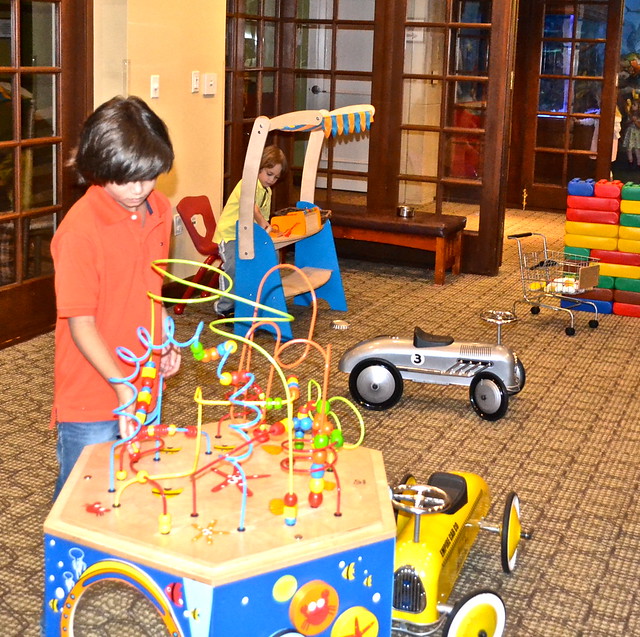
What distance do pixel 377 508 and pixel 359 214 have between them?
4.85 m

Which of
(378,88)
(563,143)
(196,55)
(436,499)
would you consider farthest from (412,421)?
(563,143)

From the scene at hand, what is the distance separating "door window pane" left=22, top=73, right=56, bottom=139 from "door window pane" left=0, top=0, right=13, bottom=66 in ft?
0.52

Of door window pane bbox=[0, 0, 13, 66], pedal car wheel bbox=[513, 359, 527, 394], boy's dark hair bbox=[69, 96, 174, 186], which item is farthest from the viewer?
door window pane bbox=[0, 0, 13, 66]

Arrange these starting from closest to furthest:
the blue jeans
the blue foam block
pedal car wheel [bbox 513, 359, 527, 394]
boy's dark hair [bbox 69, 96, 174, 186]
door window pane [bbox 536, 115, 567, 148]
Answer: boy's dark hair [bbox 69, 96, 174, 186]
the blue jeans
pedal car wheel [bbox 513, 359, 527, 394]
the blue foam block
door window pane [bbox 536, 115, 567, 148]

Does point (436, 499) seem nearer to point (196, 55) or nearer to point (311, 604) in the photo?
point (311, 604)

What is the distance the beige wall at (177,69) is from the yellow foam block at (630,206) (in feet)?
8.09

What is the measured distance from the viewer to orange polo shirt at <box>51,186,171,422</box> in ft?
7.18

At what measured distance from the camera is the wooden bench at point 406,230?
6717 millimetres

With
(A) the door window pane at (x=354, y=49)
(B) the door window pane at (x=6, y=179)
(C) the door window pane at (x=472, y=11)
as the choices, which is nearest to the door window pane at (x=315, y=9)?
(A) the door window pane at (x=354, y=49)

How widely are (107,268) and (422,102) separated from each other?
5.31 metres

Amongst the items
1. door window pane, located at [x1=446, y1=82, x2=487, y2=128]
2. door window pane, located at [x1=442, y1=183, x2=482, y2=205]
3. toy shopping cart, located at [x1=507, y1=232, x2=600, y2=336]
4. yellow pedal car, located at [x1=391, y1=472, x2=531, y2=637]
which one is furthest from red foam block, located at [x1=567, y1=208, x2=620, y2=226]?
yellow pedal car, located at [x1=391, y1=472, x2=531, y2=637]

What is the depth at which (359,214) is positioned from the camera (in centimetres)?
690

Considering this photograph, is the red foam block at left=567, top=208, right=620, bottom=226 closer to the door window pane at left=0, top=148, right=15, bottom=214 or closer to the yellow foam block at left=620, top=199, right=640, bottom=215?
the yellow foam block at left=620, top=199, right=640, bottom=215

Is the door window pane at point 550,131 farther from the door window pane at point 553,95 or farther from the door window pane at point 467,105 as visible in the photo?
the door window pane at point 467,105
